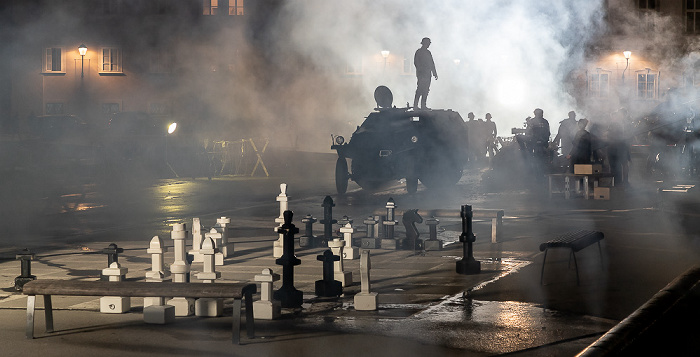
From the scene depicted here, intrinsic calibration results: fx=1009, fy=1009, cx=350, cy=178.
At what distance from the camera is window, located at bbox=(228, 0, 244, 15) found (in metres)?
31.8

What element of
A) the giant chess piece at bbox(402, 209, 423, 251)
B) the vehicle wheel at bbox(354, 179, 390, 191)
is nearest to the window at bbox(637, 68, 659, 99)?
the vehicle wheel at bbox(354, 179, 390, 191)

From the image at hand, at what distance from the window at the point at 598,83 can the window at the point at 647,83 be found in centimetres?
161

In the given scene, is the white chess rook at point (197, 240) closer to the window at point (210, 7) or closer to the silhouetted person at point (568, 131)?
the silhouetted person at point (568, 131)

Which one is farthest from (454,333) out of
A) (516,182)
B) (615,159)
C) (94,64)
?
(94,64)

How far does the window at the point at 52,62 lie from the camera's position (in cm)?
3528

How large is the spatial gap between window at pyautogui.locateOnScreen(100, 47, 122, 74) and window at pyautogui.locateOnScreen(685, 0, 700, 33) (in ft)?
66.6

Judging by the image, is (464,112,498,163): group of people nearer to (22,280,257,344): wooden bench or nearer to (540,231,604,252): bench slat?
(540,231,604,252): bench slat

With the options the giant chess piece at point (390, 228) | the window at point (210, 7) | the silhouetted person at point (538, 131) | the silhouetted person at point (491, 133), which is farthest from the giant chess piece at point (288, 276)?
the window at point (210, 7)

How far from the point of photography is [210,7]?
33344mm

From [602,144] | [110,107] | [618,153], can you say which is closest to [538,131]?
[602,144]

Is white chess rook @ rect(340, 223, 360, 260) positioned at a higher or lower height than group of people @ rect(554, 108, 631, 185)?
lower

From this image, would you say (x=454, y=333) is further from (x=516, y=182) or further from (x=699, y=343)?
(x=516, y=182)

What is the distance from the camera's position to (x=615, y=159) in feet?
69.7

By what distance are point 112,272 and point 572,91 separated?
20.8 meters
